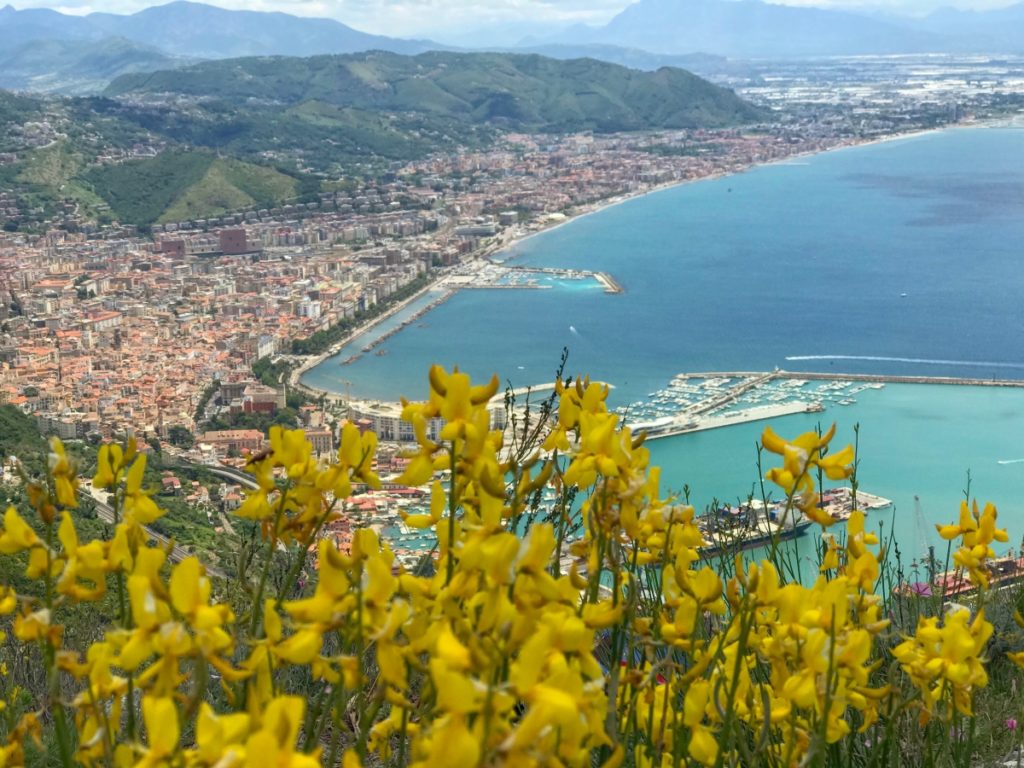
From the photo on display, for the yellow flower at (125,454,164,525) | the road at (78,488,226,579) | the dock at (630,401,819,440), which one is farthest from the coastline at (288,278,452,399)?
the yellow flower at (125,454,164,525)

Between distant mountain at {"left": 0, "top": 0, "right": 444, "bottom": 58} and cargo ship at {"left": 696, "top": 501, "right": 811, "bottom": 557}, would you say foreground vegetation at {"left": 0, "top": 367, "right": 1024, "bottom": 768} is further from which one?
distant mountain at {"left": 0, "top": 0, "right": 444, "bottom": 58}

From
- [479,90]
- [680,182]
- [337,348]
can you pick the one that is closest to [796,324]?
[337,348]

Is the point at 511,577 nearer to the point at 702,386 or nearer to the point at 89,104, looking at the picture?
the point at 702,386

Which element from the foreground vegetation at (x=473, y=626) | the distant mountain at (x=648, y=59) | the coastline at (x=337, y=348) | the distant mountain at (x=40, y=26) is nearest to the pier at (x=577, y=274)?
the coastline at (x=337, y=348)

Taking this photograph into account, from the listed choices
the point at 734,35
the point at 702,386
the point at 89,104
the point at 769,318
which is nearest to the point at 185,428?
the point at 702,386

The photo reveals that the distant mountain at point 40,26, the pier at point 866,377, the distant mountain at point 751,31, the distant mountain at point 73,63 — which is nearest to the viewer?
the pier at point 866,377

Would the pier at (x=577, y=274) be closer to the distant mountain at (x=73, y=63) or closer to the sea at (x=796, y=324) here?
the sea at (x=796, y=324)
